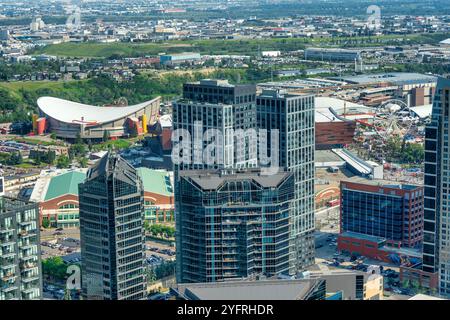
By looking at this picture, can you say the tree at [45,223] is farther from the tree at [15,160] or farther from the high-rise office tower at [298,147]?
the tree at [15,160]

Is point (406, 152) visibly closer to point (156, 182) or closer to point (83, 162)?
point (156, 182)

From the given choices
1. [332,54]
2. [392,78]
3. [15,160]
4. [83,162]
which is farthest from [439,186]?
[332,54]

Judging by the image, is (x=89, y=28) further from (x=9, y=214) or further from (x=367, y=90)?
(x=9, y=214)

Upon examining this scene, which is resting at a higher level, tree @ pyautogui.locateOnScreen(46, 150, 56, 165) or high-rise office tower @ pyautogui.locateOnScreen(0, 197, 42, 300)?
high-rise office tower @ pyautogui.locateOnScreen(0, 197, 42, 300)

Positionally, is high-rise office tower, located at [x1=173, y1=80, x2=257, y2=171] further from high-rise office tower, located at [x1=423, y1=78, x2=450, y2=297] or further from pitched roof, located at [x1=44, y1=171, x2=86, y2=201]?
pitched roof, located at [x1=44, y1=171, x2=86, y2=201]

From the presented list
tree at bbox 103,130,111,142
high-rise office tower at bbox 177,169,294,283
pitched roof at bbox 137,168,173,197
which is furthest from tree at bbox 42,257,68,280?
tree at bbox 103,130,111,142
